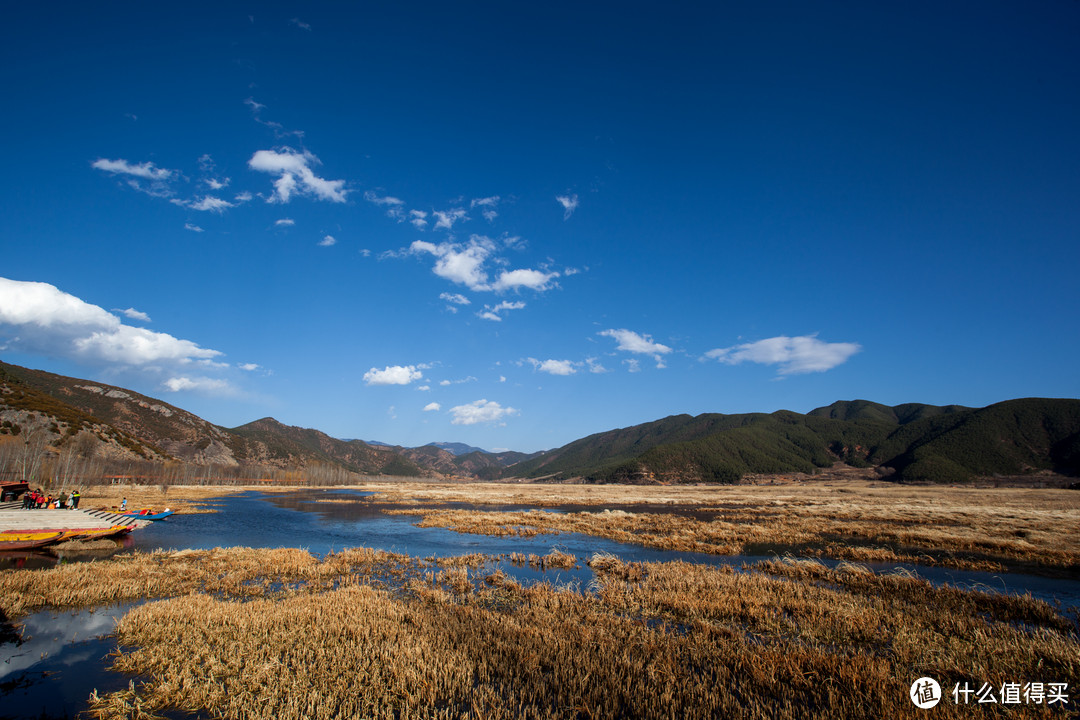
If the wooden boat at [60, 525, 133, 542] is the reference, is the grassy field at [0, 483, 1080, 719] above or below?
above

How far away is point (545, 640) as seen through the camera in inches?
421

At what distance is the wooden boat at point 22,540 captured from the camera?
20797 mm

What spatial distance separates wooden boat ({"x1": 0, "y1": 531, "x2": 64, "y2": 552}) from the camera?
20.8 meters

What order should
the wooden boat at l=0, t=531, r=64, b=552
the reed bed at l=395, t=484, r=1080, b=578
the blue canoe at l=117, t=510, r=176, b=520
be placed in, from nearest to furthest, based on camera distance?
the wooden boat at l=0, t=531, r=64, b=552 < the reed bed at l=395, t=484, r=1080, b=578 < the blue canoe at l=117, t=510, r=176, b=520

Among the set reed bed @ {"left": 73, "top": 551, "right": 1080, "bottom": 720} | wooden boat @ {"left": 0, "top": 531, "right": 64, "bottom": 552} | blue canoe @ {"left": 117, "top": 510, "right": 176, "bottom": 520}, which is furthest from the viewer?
blue canoe @ {"left": 117, "top": 510, "right": 176, "bottom": 520}

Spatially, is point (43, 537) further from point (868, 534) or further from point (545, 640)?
point (868, 534)

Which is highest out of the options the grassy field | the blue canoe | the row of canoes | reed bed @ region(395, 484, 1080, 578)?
the grassy field

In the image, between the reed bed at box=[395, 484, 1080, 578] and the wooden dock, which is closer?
the wooden dock

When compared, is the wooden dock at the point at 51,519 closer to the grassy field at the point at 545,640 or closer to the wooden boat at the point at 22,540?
the wooden boat at the point at 22,540

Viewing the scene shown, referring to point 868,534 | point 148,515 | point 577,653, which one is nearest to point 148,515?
point 148,515

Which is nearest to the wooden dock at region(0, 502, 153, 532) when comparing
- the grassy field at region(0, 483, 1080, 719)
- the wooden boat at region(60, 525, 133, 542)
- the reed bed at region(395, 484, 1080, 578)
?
the wooden boat at region(60, 525, 133, 542)

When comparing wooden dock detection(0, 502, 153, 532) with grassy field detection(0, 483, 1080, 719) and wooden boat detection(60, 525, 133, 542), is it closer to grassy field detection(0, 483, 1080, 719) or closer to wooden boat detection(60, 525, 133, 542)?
wooden boat detection(60, 525, 133, 542)

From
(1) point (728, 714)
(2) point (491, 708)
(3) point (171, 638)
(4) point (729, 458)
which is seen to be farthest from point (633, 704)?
(4) point (729, 458)

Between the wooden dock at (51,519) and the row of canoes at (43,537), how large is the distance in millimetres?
222
